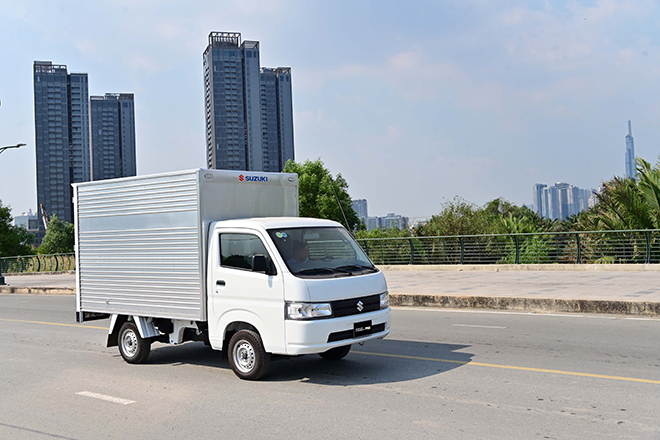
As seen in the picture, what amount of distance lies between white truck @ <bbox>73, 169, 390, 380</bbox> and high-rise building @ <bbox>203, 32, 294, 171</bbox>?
141m

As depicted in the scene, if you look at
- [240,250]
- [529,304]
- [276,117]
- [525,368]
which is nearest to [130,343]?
[240,250]

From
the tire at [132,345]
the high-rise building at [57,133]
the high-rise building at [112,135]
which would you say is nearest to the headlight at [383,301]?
the tire at [132,345]

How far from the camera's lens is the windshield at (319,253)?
721cm

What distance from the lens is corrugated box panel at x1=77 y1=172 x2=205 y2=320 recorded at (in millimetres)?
7973

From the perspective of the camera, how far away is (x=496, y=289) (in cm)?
1572

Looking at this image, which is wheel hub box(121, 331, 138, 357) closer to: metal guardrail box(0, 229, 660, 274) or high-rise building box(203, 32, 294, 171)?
metal guardrail box(0, 229, 660, 274)

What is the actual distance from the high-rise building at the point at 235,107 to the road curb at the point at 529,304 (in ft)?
447

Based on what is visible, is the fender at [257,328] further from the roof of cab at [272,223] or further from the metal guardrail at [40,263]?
the metal guardrail at [40,263]

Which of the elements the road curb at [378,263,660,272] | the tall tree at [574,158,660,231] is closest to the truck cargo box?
the road curb at [378,263,660,272]

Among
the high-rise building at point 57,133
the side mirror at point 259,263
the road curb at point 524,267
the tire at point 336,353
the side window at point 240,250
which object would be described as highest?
the high-rise building at point 57,133

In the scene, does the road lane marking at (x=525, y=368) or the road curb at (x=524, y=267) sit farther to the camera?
the road curb at (x=524, y=267)

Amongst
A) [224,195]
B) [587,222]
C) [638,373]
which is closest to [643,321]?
[638,373]

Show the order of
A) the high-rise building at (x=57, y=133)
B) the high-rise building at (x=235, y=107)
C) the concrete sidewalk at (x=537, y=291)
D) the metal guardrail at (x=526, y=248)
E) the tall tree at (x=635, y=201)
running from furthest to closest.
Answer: the high-rise building at (x=57, y=133) < the high-rise building at (x=235, y=107) < the tall tree at (x=635, y=201) < the metal guardrail at (x=526, y=248) < the concrete sidewalk at (x=537, y=291)

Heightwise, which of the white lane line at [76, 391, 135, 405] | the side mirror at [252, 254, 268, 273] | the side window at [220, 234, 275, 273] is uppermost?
the side window at [220, 234, 275, 273]
